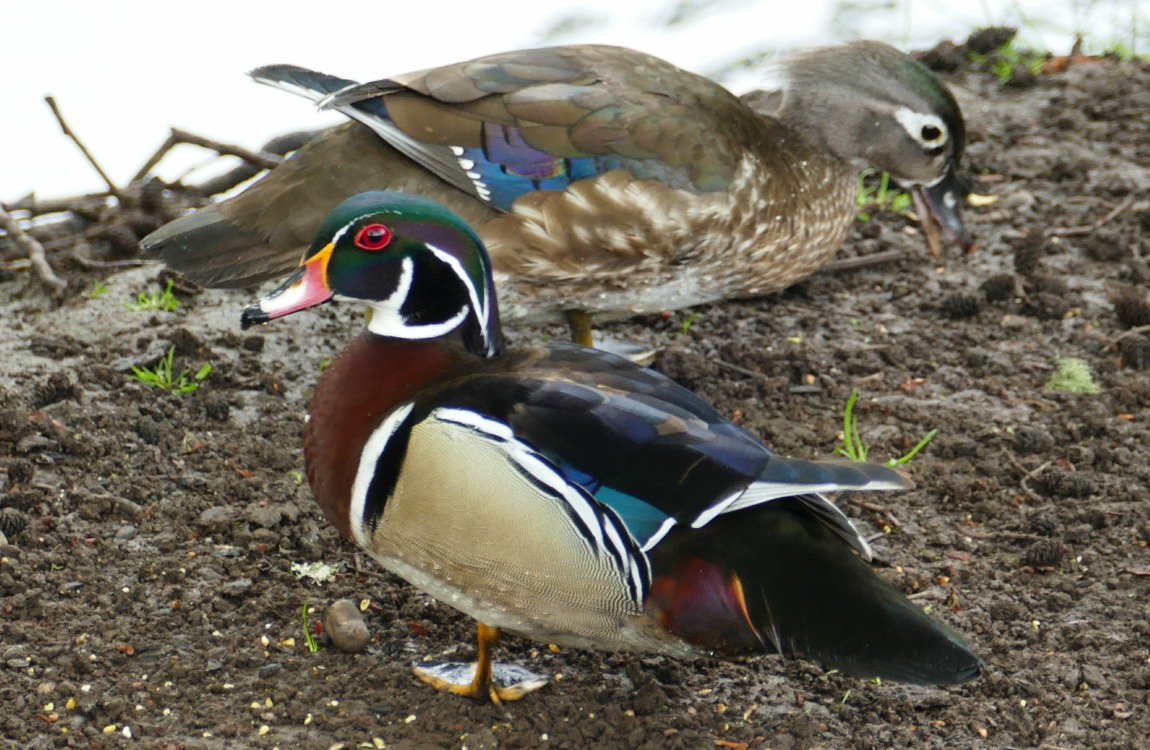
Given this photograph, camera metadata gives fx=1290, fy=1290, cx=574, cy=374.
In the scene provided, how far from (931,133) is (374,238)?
212 cm

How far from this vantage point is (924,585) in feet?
9.66

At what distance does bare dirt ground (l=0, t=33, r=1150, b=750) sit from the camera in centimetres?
250

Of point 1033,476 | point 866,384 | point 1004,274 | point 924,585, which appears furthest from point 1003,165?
point 924,585

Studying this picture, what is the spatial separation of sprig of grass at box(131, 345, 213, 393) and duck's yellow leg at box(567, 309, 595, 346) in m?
1.03

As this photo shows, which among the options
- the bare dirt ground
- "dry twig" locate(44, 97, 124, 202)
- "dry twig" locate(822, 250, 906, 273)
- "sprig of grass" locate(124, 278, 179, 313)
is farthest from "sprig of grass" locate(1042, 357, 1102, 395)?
"dry twig" locate(44, 97, 124, 202)

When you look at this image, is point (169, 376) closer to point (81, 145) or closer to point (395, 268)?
point (81, 145)

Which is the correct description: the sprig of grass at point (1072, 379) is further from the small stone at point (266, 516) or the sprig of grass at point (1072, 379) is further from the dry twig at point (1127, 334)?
the small stone at point (266, 516)

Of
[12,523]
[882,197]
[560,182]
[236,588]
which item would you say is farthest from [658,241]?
[12,523]

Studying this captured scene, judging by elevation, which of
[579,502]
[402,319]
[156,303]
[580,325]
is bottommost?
[580,325]

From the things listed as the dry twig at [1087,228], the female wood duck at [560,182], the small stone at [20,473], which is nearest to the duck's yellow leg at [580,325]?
the female wood duck at [560,182]

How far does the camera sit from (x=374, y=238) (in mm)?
2541

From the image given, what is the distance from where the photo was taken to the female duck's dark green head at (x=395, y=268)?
8.32ft

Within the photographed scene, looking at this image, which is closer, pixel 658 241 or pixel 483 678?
pixel 483 678

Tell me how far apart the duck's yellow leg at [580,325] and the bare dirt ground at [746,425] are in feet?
0.97
